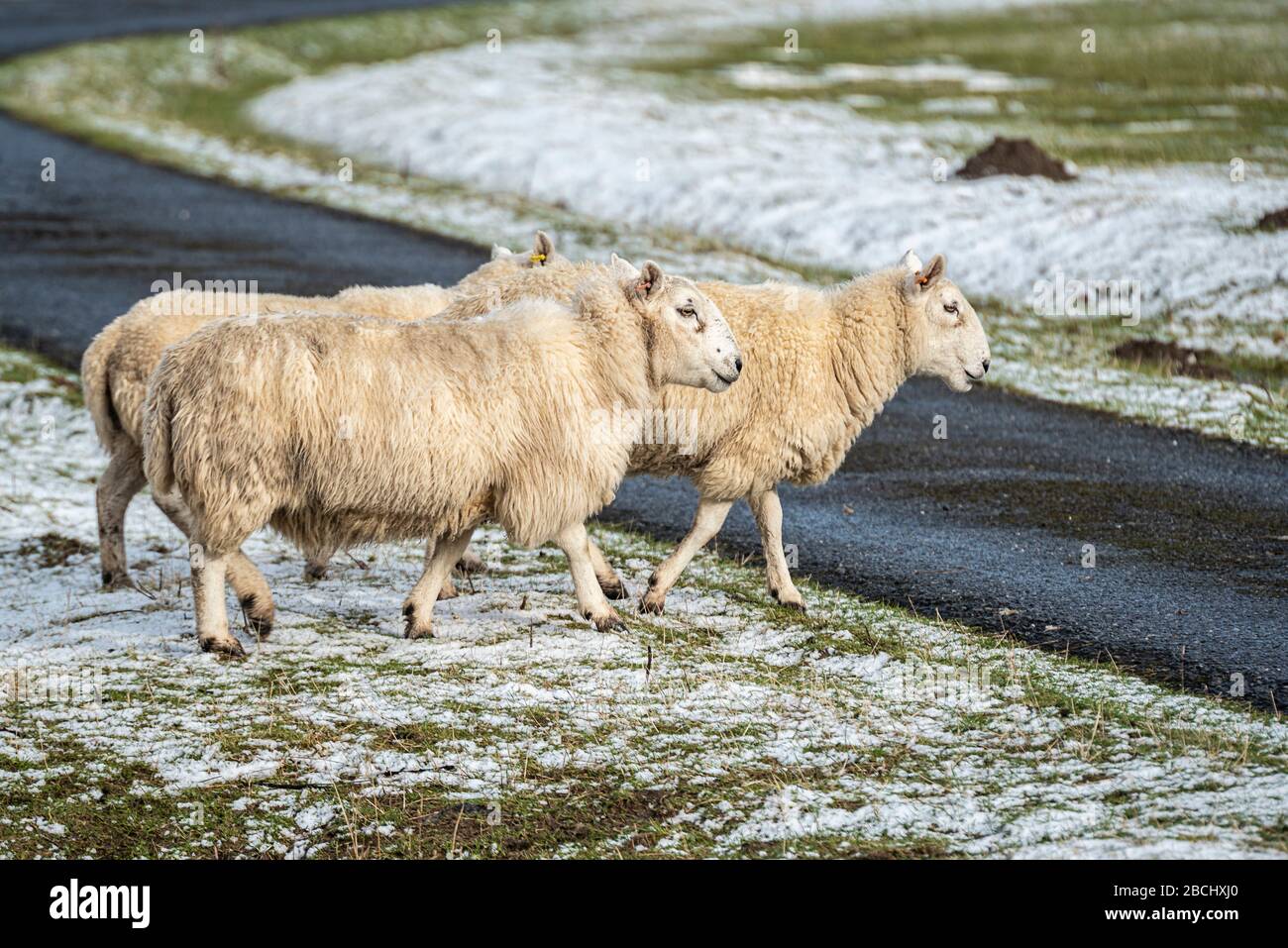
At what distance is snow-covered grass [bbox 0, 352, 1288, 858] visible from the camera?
6.32 m

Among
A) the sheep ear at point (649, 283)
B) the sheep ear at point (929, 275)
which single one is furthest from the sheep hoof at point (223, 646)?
the sheep ear at point (929, 275)

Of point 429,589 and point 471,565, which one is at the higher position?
point 429,589

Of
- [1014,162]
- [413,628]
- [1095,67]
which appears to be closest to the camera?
[413,628]

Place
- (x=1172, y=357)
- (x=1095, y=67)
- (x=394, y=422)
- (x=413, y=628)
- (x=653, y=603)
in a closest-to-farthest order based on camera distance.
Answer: (x=394, y=422) → (x=413, y=628) → (x=653, y=603) → (x=1172, y=357) → (x=1095, y=67)

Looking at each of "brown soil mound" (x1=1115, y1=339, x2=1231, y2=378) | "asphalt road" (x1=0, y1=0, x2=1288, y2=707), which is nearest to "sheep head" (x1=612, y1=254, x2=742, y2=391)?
"asphalt road" (x1=0, y1=0, x2=1288, y2=707)

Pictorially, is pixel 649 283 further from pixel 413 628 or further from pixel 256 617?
pixel 256 617

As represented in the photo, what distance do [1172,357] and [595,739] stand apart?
34.5ft

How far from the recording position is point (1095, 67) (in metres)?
37.7

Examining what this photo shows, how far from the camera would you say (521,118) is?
28859mm

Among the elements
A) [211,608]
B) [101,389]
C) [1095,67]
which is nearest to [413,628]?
[211,608]

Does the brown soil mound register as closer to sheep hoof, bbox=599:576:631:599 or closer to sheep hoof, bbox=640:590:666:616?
sheep hoof, bbox=599:576:631:599

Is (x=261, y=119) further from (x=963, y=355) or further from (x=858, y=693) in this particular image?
(x=858, y=693)

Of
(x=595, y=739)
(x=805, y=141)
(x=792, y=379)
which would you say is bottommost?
(x=595, y=739)
